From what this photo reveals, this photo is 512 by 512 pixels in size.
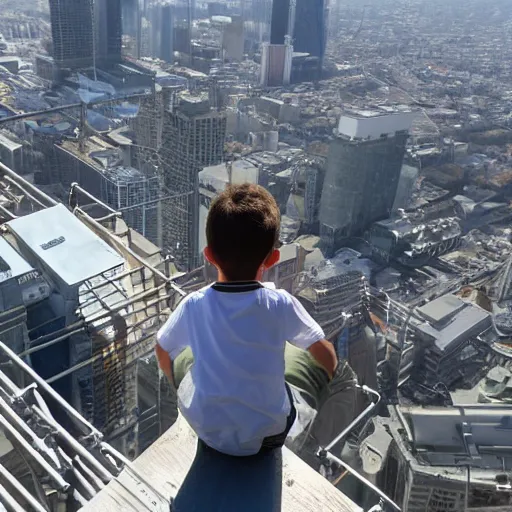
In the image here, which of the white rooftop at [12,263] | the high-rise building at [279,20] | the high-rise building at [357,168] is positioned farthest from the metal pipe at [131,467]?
the high-rise building at [279,20]

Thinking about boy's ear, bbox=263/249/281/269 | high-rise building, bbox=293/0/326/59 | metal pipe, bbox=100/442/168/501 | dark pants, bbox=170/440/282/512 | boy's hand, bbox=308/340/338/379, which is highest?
boy's ear, bbox=263/249/281/269

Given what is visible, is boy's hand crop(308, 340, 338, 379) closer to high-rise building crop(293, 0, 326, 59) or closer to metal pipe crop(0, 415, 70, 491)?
metal pipe crop(0, 415, 70, 491)

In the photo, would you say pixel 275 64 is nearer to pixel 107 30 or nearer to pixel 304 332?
pixel 107 30

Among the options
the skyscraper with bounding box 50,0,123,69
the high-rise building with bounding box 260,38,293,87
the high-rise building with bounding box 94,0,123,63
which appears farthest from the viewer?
the high-rise building with bounding box 260,38,293,87

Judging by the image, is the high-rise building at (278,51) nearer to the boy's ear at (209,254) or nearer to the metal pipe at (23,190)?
the metal pipe at (23,190)

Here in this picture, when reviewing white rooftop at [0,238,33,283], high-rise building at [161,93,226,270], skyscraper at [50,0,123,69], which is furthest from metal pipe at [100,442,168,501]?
skyscraper at [50,0,123,69]

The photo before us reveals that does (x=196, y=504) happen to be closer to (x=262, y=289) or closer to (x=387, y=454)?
(x=262, y=289)
